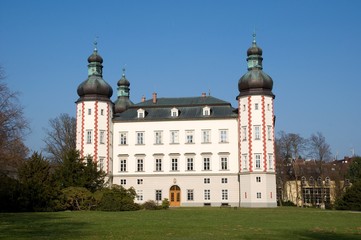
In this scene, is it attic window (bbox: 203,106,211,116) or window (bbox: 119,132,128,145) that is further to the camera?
window (bbox: 119,132,128,145)

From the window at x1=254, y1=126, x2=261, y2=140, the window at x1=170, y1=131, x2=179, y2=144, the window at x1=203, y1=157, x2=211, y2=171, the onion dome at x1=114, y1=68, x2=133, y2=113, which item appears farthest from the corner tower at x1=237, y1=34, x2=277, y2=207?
Answer: the onion dome at x1=114, y1=68, x2=133, y2=113

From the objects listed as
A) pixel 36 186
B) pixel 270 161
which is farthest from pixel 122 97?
pixel 36 186

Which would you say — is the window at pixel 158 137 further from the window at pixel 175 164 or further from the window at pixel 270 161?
the window at pixel 270 161

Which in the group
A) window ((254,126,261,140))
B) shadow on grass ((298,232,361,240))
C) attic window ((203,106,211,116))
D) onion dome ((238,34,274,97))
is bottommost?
shadow on grass ((298,232,361,240))

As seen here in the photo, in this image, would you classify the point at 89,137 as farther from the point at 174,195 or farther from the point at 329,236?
the point at 329,236

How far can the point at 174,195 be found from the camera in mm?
54438

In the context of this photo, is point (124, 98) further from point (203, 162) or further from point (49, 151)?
point (203, 162)

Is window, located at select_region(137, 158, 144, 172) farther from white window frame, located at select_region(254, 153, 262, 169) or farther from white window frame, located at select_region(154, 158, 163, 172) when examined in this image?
white window frame, located at select_region(254, 153, 262, 169)

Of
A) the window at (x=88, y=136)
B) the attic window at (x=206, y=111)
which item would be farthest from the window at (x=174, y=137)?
the window at (x=88, y=136)

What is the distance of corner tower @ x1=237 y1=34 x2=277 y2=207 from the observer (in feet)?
165

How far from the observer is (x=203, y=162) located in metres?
54.1

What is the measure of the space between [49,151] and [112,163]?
443 inches

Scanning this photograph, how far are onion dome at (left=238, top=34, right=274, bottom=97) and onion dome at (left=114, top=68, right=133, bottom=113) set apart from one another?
17068mm

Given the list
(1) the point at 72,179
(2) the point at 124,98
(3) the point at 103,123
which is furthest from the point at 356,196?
(2) the point at 124,98
